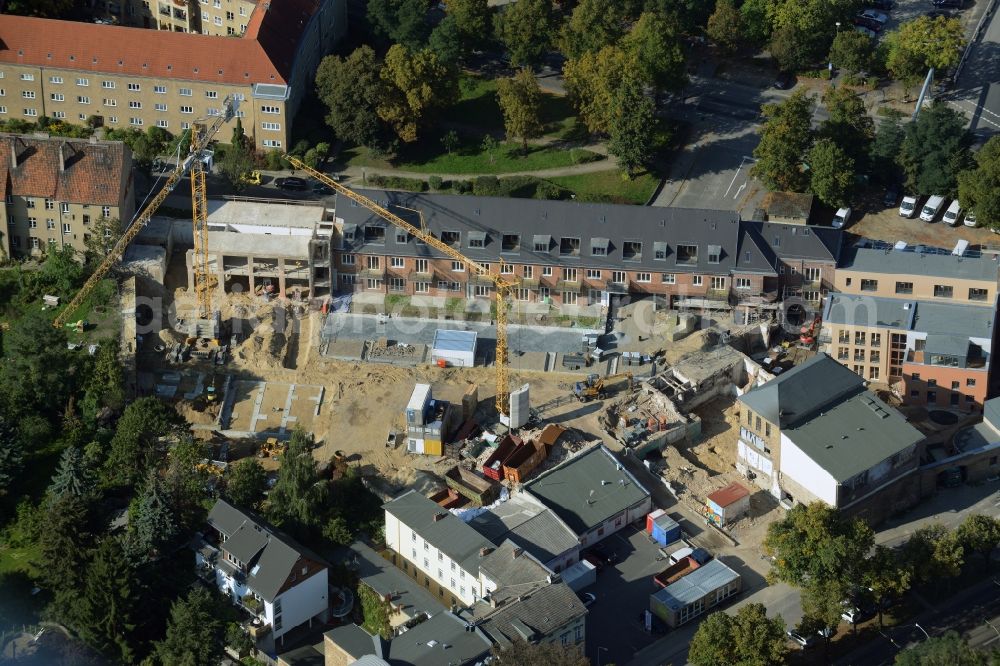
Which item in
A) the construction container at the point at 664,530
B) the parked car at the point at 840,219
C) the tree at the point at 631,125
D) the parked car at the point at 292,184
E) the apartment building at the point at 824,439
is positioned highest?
the tree at the point at 631,125

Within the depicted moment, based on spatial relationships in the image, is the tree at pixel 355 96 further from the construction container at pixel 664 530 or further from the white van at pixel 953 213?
the construction container at pixel 664 530

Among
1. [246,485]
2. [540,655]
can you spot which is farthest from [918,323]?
[246,485]

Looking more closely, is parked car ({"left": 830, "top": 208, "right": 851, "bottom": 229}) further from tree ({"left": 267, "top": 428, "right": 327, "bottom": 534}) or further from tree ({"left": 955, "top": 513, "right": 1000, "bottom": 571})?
tree ({"left": 267, "top": 428, "right": 327, "bottom": 534})

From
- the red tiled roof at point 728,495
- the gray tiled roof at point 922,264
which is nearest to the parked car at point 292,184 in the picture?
the gray tiled roof at point 922,264

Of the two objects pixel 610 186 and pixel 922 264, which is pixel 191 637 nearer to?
pixel 610 186

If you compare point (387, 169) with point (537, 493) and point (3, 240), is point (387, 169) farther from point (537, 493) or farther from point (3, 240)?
point (537, 493)

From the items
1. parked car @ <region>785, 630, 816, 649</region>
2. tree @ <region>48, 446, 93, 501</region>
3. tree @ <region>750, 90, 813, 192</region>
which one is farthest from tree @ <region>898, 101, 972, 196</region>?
tree @ <region>48, 446, 93, 501</region>
